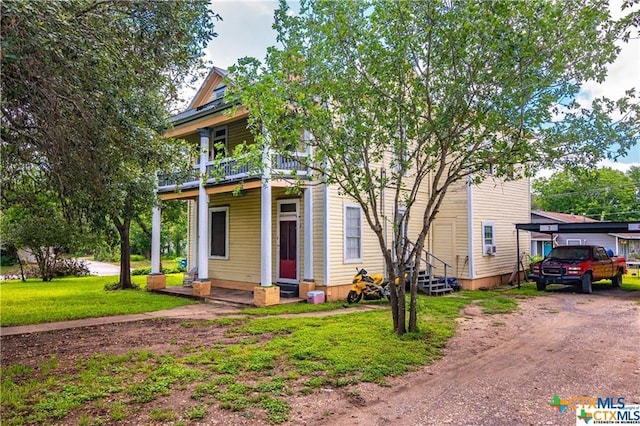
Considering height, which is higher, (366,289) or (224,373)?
(366,289)

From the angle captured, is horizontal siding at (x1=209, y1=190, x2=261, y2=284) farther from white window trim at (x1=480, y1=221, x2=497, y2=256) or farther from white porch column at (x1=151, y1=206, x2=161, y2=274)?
white window trim at (x1=480, y1=221, x2=497, y2=256)

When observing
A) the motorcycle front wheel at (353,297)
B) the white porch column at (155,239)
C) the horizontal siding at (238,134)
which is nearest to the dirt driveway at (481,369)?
the motorcycle front wheel at (353,297)

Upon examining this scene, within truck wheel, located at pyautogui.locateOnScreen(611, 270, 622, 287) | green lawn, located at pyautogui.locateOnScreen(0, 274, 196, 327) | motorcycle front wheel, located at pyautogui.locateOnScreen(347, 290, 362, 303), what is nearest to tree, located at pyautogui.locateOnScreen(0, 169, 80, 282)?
green lawn, located at pyautogui.locateOnScreen(0, 274, 196, 327)

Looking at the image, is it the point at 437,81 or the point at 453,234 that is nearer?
the point at 437,81

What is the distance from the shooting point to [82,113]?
5.52 metres

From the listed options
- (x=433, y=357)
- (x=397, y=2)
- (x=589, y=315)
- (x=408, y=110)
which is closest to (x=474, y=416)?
(x=433, y=357)

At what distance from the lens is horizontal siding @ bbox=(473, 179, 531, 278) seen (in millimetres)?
15070

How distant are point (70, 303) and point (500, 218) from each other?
15.2 m

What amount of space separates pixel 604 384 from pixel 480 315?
4.67 m

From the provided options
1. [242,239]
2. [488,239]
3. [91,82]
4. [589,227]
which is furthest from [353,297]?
[589,227]

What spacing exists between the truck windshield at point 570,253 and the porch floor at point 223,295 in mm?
9900

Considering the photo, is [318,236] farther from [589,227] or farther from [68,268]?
[68,268]

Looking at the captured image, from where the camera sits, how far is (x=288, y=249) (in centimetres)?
1312

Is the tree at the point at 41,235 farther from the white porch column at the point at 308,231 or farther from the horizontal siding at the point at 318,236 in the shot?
the horizontal siding at the point at 318,236
